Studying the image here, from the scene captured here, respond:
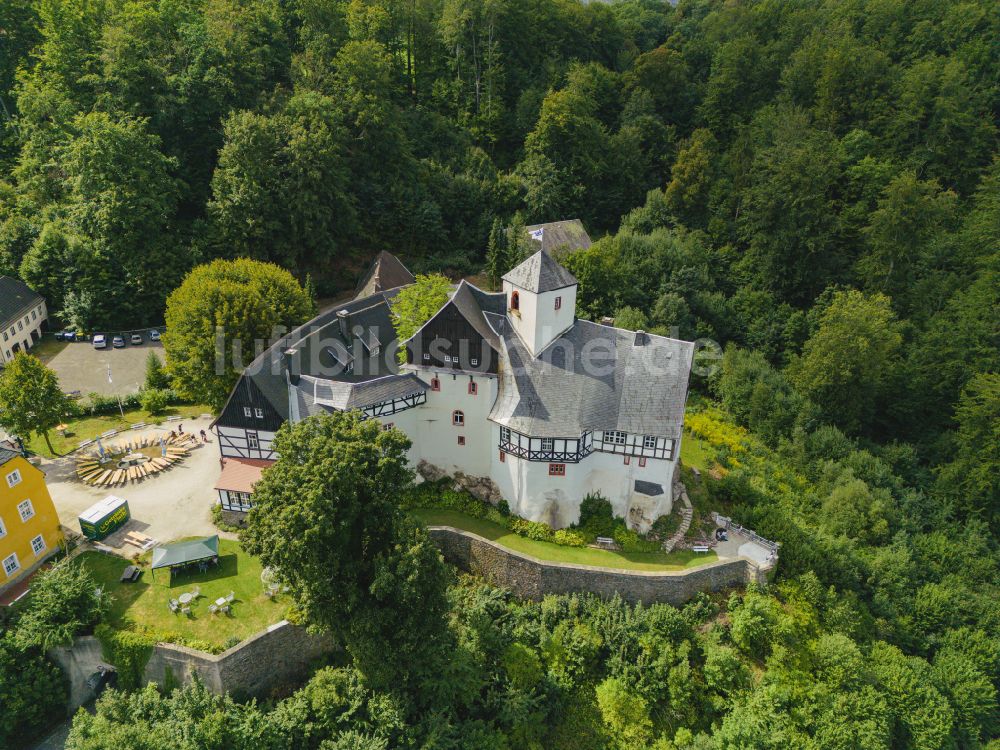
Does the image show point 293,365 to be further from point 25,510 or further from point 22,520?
point 22,520

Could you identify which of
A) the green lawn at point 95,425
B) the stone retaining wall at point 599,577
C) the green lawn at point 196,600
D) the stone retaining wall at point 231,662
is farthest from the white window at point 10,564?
the stone retaining wall at point 599,577

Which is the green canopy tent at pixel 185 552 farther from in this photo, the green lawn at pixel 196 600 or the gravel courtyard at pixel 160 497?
the gravel courtyard at pixel 160 497

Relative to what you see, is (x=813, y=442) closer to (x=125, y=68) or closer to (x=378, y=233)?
(x=378, y=233)

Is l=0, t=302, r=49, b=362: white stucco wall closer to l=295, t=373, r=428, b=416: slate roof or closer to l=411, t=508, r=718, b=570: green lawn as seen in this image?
l=295, t=373, r=428, b=416: slate roof

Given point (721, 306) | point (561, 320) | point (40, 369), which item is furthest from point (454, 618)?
point (721, 306)

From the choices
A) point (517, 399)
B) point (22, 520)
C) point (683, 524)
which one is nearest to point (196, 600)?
point (22, 520)

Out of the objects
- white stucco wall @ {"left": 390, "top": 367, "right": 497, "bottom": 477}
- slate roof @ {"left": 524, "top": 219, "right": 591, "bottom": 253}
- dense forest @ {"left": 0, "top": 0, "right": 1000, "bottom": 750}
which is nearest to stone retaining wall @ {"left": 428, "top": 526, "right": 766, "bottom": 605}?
dense forest @ {"left": 0, "top": 0, "right": 1000, "bottom": 750}
